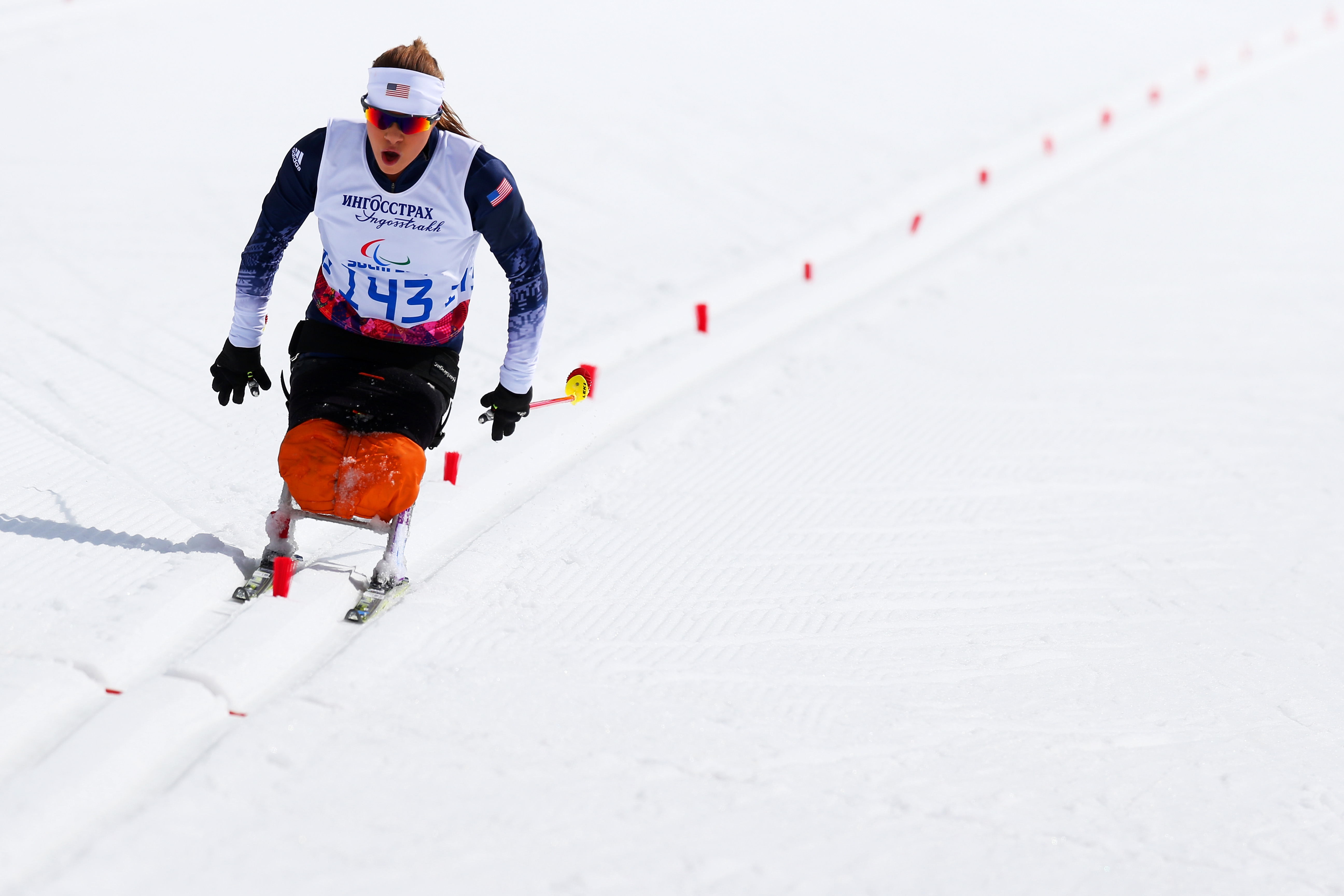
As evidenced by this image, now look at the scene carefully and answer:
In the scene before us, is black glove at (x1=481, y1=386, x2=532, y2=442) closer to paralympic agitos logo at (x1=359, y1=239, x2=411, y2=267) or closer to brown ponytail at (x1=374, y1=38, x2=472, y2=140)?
paralympic agitos logo at (x1=359, y1=239, x2=411, y2=267)

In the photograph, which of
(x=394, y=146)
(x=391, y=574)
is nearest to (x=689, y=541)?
(x=391, y=574)

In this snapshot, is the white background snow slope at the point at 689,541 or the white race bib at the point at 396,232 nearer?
the white background snow slope at the point at 689,541

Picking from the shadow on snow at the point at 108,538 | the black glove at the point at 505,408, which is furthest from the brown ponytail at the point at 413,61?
the shadow on snow at the point at 108,538

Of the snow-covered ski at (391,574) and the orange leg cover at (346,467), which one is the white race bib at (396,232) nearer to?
the orange leg cover at (346,467)

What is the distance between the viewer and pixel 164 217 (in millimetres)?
6957

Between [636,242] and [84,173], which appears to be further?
[636,242]

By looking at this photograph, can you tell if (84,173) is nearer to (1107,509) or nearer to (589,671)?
(589,671)

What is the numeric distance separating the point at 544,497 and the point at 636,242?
11.4 ft

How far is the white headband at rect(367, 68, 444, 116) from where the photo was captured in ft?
11.2

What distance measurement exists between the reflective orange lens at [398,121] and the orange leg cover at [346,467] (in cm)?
88

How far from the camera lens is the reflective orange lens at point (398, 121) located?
3.44 m

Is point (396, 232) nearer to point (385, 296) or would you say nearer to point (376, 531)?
point (385, 296)

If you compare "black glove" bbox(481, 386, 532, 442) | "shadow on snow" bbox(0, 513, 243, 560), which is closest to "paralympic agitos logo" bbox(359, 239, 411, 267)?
Answer: "black glove" bbox(481, 386, 532, 442)

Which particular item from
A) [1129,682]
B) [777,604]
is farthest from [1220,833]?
[777,604]
